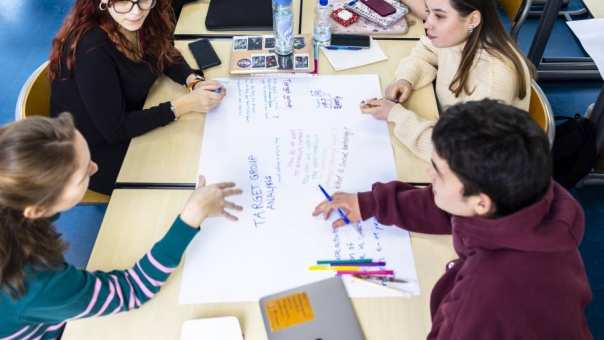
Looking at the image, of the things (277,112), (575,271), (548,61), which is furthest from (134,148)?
(548,61)

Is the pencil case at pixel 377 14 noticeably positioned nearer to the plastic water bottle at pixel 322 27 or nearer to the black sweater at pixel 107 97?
the plastic water bottle at pixel 322 27

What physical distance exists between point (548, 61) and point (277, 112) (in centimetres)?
201

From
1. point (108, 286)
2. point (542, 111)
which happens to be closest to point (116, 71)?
point (108, 286)

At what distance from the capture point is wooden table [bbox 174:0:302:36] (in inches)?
68.8

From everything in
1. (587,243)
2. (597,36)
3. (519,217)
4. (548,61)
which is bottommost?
(587,243)

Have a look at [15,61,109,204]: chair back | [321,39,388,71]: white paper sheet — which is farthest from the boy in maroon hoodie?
[15,61,109,204]: chair back

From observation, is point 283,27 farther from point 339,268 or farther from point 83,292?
point 83,292

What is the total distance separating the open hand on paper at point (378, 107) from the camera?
1.39 meters

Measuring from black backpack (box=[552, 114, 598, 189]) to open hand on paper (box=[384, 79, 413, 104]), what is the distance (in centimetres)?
75

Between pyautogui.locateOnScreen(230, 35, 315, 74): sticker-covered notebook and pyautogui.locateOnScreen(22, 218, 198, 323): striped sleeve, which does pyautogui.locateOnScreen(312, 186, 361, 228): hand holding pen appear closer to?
pyautogui.locateOnScreen(22, 218, 198, 323): striped sleeve

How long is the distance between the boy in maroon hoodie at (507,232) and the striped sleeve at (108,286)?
552 millimetres

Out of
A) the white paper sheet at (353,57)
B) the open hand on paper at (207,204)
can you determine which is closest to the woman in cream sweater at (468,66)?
the white paper sheet at (353,57)

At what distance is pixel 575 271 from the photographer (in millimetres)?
890

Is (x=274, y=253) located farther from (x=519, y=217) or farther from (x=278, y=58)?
(x=278, y=58)
